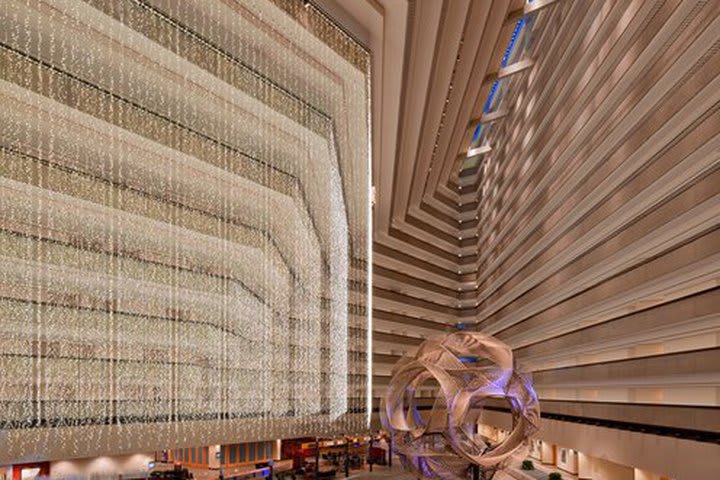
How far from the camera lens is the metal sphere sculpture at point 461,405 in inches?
506

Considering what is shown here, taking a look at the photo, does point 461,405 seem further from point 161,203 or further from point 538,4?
point 538,4

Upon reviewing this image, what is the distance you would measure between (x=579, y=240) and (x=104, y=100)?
12.6 m

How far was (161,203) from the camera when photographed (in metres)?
20.5

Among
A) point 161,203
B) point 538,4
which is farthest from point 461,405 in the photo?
point 538,4

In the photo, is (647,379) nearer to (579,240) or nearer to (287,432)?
(579,240)

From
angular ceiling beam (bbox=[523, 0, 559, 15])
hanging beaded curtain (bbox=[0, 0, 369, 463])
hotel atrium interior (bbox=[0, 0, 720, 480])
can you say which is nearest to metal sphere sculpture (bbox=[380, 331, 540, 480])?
hotel atrium interior (bbox=[0, 0, 720, 480])

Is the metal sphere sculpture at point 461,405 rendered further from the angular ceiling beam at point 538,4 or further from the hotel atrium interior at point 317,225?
the angular ceiling beam at point 538,4

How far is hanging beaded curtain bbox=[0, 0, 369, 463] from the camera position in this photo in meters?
14.0

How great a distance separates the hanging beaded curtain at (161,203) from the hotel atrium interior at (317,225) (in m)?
0.08

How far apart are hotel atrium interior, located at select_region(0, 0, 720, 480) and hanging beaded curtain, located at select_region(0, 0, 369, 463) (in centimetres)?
8

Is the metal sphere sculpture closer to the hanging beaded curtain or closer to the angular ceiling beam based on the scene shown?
the hanging beaded curtain

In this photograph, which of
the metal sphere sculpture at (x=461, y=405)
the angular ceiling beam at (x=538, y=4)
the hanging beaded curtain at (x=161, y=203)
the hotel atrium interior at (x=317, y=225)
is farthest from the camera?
the angular ceiling beam at (x=538, y=4)

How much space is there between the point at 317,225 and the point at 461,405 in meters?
14.8

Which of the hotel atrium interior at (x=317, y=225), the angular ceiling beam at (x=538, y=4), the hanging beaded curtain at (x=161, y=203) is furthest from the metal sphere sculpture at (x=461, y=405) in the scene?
the angular ceiling beam at (x=538, y=4)
